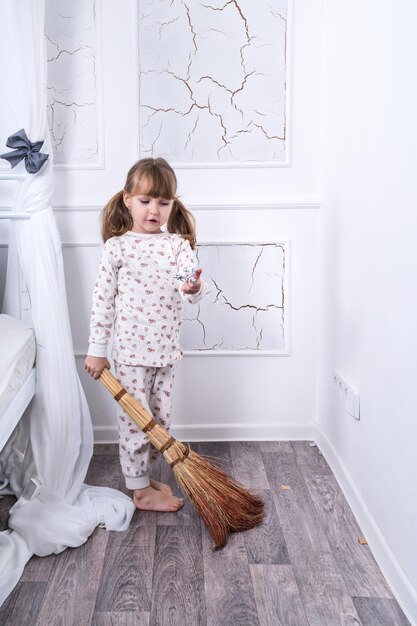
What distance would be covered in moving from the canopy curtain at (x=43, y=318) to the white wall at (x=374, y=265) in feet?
2.58

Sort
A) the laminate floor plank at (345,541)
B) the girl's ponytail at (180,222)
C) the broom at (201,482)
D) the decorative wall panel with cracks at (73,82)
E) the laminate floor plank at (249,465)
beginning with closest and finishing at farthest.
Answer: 1. the laminate floor plank at (345,541)
2. the broom at (201,482)
3. the girl's ponytail at (180,222)
4. the laminate floor plank at (249,465)
5. the decorative wall panel with cracks at (73,82)

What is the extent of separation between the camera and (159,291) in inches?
83.7

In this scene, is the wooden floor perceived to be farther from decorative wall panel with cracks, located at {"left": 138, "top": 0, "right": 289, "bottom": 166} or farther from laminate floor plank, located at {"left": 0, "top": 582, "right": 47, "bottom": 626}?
decorative wall panel with cracks, located at {"left": 138, "top": 0, "right": 289, "bottom": 166}

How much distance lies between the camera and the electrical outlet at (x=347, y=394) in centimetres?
216

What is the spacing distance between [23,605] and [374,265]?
1.32 meters

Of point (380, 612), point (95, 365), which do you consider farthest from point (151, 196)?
point (380, 612)

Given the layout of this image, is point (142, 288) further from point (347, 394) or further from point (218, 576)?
point (218, 576)

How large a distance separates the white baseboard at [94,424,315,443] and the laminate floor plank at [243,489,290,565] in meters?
0.61

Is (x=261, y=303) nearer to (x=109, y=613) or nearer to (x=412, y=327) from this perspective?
(x=412, y=327)

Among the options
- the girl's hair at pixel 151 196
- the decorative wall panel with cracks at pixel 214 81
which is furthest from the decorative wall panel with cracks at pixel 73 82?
the girl's hair at pixel 151 196

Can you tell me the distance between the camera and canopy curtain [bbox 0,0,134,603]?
6.88ft

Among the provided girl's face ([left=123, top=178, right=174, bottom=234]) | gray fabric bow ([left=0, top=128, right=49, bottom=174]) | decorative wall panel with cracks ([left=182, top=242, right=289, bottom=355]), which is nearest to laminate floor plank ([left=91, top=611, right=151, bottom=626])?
girl's face ([left=123, top=178, right=174, bottom=234])

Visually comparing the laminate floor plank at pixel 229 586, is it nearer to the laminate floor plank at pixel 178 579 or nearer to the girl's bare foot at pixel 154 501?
the laminate floor plank at pixel 178 579

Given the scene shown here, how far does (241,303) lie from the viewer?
2715 mm
